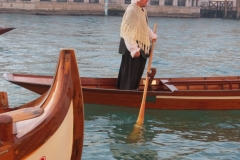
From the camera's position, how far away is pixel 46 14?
146 feet

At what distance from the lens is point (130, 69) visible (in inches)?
254

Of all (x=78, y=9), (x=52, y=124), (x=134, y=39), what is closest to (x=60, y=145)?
(x=52, y=124)

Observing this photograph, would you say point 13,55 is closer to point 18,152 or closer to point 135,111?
point 135,111

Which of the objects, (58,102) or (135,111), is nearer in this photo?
(58,102)

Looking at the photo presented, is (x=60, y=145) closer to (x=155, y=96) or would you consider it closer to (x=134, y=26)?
(x=134, y=26)

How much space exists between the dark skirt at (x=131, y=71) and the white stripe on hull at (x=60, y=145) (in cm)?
317

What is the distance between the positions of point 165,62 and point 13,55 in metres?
→ 4.56

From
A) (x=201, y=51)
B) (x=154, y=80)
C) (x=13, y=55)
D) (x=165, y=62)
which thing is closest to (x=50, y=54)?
(x=13, y=55)

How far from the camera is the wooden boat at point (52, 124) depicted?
2.69 meters

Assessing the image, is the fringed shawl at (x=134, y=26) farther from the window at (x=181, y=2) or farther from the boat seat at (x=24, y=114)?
the window at (x=181, y=2)

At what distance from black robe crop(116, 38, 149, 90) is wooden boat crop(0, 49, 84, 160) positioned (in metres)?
2.81

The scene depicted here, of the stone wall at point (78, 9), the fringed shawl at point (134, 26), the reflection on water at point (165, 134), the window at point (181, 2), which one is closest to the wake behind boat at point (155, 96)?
the reflection on water at point (165, 134)

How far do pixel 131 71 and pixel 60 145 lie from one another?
3.41 meters

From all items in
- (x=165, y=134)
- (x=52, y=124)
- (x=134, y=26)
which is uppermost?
(x=134, y=26)
